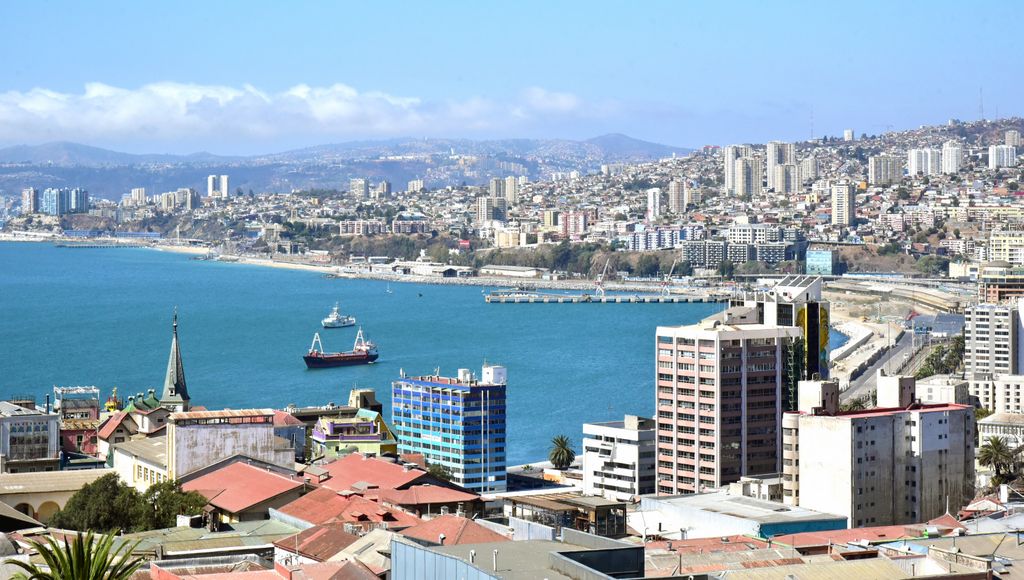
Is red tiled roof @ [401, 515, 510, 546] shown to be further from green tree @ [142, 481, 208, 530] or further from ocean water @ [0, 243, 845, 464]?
ocean water @ [0, 243, 845, 464]

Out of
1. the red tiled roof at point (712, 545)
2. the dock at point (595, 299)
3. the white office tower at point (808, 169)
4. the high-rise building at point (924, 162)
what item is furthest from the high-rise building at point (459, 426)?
the high-rise building at point (924, 162)

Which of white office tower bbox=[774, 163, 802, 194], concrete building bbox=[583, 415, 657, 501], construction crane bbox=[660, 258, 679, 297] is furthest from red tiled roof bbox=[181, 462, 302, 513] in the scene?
white office tower bbox=[774, 163, 802, 194]

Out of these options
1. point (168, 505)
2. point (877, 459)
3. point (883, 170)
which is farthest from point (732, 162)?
point (168, 505)

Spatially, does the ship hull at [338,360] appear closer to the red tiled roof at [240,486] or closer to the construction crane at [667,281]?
the red tiled roof at [240,486]

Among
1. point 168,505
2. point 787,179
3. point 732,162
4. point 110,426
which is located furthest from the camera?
point 732,162

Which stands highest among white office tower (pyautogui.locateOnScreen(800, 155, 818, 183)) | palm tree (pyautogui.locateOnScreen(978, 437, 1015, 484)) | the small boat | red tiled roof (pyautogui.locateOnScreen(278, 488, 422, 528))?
white office tower (pyautogui.locateOnScreen(800, 155, 818, 183))

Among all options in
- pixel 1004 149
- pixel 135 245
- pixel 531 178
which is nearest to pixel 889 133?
pixel 1004 149

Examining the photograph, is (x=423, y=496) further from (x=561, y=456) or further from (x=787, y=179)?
(x=787, y=179)
